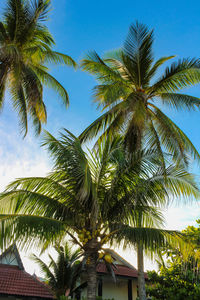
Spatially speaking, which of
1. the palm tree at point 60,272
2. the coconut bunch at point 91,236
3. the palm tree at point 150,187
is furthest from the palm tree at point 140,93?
the palm tree at point 60,272

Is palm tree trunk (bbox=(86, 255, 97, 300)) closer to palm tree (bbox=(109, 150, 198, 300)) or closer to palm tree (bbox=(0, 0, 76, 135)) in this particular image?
palm tree (bbox=(109, 150, 198, 300))

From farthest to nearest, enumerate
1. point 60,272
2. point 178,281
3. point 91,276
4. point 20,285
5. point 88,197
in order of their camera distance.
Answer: point 60,272 → point 20,285 → point 178,281 → point 88,197 → point 91,276

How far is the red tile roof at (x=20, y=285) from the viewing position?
13.5m

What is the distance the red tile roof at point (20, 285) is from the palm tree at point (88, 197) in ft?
21.9

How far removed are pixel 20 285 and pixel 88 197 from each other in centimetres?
824

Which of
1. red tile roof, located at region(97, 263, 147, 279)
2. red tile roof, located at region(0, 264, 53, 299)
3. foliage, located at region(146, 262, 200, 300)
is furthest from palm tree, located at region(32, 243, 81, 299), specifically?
foliage, located at region(146, 262, 200, 300)

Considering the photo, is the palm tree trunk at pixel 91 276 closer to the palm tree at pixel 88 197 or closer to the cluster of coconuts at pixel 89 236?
the palm tree at pixel 88 197

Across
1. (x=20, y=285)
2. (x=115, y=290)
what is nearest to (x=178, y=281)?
(x=115, y=290)

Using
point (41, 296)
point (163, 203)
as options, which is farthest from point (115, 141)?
point (41, 296)

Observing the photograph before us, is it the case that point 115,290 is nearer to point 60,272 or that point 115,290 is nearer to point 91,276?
point 60,272

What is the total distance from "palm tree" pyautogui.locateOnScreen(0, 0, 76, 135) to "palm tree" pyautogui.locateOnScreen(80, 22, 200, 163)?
6.98 ft

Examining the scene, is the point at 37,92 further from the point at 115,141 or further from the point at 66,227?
the point at 66,227

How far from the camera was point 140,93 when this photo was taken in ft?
39.7

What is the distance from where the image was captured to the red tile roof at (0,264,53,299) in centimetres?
1353
